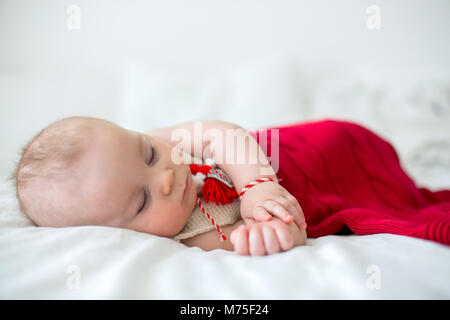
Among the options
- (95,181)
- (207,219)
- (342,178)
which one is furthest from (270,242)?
(342,178)

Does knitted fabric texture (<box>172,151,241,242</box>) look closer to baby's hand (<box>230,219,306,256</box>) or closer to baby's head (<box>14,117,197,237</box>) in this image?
baby's head (<box>14,117,197,237</box>)

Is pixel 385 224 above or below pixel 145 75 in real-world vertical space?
below

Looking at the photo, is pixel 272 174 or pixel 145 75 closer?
pixel 272 174

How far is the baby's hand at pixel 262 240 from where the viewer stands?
0.52m

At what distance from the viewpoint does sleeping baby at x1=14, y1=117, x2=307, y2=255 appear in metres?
0.57

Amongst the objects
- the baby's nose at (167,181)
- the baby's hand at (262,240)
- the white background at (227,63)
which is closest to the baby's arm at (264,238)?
the baby's hand at (262,240)

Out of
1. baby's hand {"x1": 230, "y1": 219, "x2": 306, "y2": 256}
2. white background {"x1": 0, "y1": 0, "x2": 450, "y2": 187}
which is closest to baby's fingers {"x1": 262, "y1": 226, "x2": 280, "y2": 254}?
baby's hand {"x1": 230, "y1": 219, "x2": 306, "y2": 256}

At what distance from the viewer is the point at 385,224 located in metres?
0.61

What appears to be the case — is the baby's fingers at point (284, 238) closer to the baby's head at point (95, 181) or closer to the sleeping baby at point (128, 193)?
the sleeping baby at point (128, 193)

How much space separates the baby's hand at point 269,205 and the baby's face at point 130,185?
0.13 metres

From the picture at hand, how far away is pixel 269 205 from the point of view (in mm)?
590

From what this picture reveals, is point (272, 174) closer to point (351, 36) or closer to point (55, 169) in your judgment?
point (55, 169)

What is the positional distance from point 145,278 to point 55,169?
0.28 metres
